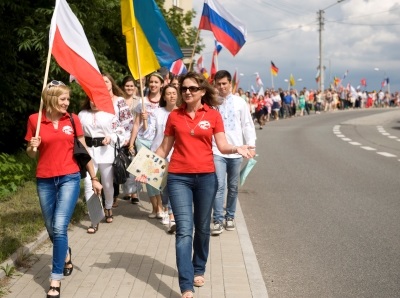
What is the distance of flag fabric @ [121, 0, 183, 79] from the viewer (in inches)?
357

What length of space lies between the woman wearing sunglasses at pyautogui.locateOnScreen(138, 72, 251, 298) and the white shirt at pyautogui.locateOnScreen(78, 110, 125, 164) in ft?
8.78

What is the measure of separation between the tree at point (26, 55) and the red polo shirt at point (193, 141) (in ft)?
23.8

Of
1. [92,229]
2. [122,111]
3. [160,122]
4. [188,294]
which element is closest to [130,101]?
[122,111]

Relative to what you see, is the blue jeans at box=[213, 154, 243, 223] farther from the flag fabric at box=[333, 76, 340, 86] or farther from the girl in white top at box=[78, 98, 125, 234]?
the flag fabric at box=[333, 76, 340, 86]

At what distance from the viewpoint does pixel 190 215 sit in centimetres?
564

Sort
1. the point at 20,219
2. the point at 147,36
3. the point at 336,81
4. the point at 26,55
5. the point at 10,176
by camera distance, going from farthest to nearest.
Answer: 1. the point at 336,81
2. the point at 26,55
3. the point at 10,176
4. the point at 147,36
5. the point at 20,219

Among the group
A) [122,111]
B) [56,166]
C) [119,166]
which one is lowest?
[119,166]

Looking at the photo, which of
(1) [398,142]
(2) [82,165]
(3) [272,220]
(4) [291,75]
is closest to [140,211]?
(3) [272,220]

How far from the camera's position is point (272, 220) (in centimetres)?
941

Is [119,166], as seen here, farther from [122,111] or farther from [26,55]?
[26,55]

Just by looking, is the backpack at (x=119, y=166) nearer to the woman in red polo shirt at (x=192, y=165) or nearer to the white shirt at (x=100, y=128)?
the white shirt at (x=100, y=128)

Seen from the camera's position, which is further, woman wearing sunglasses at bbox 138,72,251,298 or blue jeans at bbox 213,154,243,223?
blue jeans at bbox 213,154,243,223

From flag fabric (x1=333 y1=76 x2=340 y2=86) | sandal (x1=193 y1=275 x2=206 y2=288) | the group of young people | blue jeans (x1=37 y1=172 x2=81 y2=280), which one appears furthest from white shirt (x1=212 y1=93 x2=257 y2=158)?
flag fabric (x1=333 y1=76 x2=340 y2=86)

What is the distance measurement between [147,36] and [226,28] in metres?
2.82
